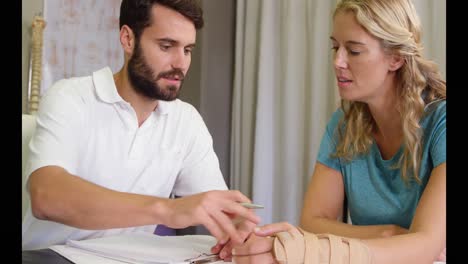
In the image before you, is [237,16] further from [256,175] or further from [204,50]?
[256,175]

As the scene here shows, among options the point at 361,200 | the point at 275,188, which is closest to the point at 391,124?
the point at 361,200

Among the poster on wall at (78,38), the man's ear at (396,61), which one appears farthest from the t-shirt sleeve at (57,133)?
the poster on wall at (78,38)

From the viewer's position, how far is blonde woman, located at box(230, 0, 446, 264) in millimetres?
1053

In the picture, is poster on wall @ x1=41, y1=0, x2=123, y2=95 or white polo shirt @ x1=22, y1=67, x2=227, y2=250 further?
poster on wall @ x1=41, y1=0, x2=123, y2=95

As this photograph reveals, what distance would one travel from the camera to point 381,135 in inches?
48.3

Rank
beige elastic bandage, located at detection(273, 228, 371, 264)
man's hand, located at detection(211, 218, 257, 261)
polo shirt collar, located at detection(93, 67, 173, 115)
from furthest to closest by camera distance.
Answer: polo shirt collar, located at detection(93, 67, 173, 115) < man's hand, located at detection(211, 218, 257, 261) < beige elastic bandage, located at detection(273, 228, 371, 264)

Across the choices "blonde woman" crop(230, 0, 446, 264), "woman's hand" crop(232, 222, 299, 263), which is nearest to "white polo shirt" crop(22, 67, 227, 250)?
"blonde woman" crop(230, 0, 446, 264)

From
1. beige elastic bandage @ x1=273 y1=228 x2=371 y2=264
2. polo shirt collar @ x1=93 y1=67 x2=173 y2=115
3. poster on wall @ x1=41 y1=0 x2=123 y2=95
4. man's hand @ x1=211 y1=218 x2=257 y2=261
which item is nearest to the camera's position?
beige elastic bandage @ x1=273 y1=228 x2=371 y2=264

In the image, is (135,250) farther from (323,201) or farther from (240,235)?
(323,201)

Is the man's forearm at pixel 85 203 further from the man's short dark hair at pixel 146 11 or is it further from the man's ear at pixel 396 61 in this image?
the man's ear at pixel 396 61

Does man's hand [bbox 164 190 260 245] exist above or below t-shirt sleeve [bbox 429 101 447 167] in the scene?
below

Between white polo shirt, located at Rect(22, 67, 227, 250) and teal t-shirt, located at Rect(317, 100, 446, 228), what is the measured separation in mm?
343

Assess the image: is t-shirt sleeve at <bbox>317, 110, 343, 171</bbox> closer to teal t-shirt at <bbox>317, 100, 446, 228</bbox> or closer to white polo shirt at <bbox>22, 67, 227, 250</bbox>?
teal t-shirt at <bbox>317, 100, 446, 228</bbox>

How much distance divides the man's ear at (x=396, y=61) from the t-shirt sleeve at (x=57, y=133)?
777 mm
